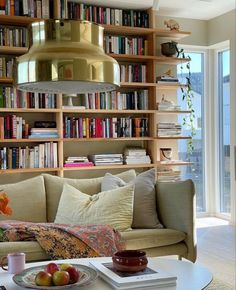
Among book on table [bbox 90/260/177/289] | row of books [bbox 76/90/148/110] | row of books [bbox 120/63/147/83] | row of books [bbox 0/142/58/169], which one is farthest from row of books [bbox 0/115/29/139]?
book on table [bbox 90/260/177/289]

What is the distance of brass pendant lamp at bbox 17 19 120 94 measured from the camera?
1.85 m

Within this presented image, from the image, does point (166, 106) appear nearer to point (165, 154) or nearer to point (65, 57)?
point (165, 154)

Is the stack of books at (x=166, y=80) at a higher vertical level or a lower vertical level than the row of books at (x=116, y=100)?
higher

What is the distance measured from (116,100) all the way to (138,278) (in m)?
3.49

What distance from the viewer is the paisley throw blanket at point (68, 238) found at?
2.94m

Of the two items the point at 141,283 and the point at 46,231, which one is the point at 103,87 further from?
the point at 46,231

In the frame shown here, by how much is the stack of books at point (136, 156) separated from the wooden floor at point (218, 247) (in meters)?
1.09

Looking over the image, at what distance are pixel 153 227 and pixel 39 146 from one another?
1870 mm

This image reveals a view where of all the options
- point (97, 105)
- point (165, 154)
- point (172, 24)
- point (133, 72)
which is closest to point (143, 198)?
point (97, 105)

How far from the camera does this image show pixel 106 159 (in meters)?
5.18

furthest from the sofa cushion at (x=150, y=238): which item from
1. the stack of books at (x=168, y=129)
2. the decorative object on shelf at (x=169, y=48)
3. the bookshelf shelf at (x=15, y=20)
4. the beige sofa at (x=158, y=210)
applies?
the decorative object on shelf at (x=169, y=48)

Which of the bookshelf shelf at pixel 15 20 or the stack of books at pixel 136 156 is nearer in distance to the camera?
the bookshelf shelf at pixel 15 20

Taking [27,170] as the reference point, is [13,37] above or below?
above

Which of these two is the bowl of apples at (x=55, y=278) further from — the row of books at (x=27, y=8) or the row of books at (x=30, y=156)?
the row of books at (x=27, y=8)
